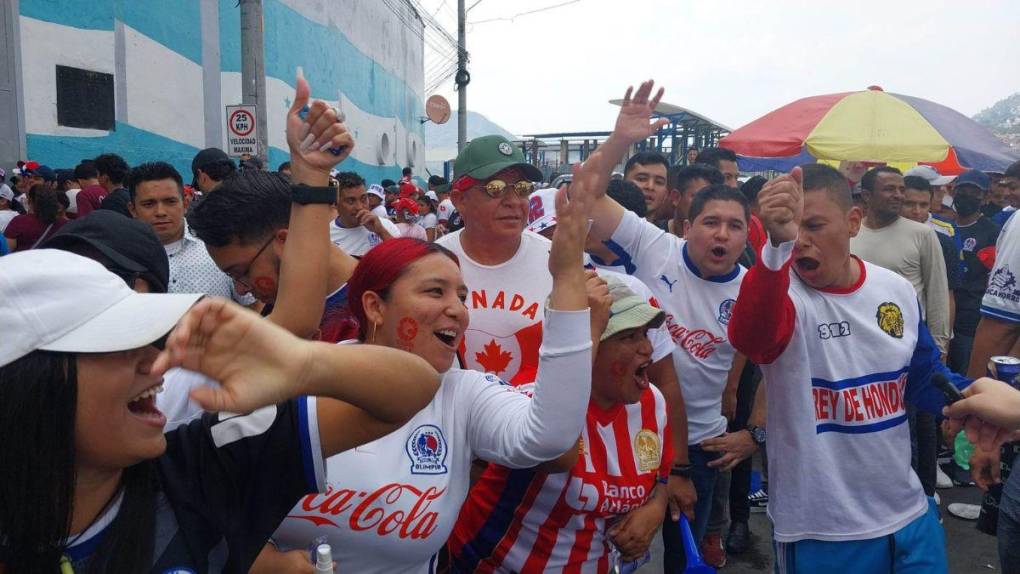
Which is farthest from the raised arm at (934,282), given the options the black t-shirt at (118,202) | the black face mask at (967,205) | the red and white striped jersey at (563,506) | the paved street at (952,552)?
the black t-shirt at (118,202)

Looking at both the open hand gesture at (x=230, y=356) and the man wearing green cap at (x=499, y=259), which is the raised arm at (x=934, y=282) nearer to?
the man wearing green cap at (x=499, y=259)

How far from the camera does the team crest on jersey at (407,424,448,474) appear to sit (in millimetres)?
1918

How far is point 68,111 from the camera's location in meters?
10.1

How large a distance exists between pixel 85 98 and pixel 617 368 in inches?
414

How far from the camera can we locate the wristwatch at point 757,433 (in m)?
3.38

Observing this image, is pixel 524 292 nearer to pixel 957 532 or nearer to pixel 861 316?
pixel 861 316

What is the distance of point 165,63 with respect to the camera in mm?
11727

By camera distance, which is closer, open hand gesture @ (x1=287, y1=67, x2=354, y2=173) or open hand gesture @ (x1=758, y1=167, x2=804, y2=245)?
open hand gesture @ (x1=287, y1=67, x2=354, y2=173)

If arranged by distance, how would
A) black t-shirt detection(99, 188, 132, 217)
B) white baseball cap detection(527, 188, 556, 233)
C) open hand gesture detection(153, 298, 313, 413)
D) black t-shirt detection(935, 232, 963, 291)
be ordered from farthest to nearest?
black t-shirt detection(935, 232, 963, 291)
black t-shirt detection(99, 188, 132, 217)
white baseball cap detection(527, 188, 556, 233)
open hand gesture detection(153, 298, 313, 413)

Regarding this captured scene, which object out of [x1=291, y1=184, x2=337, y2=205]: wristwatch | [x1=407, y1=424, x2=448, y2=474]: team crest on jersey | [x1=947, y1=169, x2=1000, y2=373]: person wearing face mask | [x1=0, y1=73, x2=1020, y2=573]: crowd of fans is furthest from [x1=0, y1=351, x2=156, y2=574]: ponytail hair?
[x1=947, y1=169, x2=1000, y2=373]: person wearing face mask

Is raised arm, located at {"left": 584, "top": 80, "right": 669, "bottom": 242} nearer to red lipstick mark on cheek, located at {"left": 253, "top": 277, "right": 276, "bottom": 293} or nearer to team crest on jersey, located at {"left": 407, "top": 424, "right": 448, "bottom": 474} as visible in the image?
team crest on jersey, located at {"left": 407, "top": 424, "right": 448, "bottom": 474}

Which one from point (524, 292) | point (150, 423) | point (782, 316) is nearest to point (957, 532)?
point (782, 316)

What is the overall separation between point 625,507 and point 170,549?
144 cm

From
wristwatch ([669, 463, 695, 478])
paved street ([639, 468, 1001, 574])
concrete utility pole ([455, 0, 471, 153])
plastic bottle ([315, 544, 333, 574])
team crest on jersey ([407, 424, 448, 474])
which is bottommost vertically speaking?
paved street ([639, 468, 1001, 574])
